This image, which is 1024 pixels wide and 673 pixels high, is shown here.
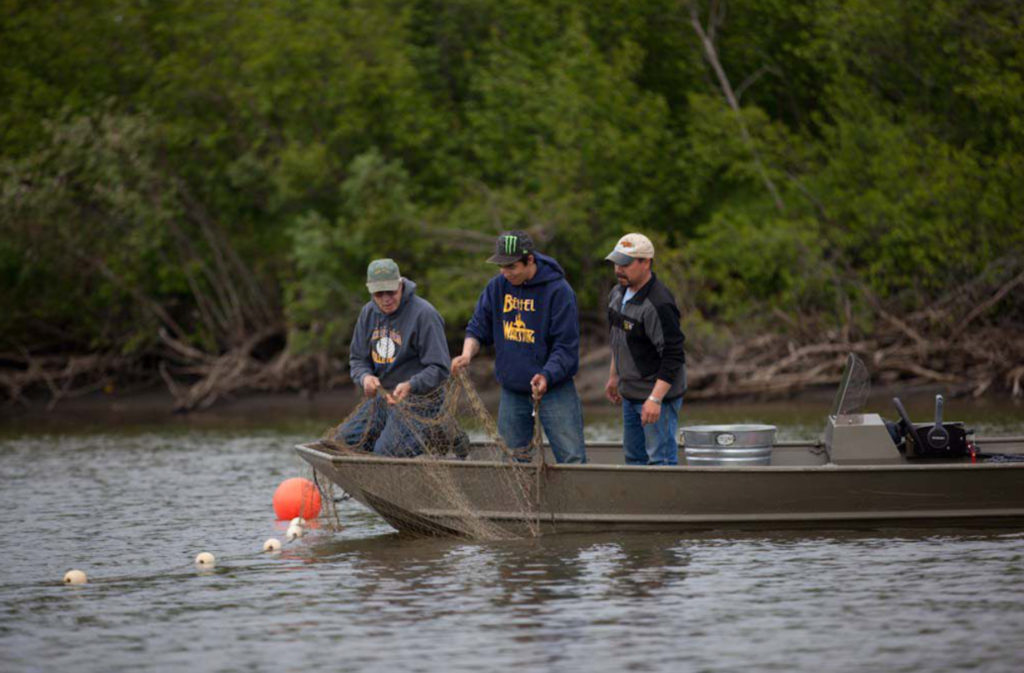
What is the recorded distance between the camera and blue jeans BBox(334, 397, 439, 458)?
10555 mm

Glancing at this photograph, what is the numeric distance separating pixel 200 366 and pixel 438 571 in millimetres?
21778

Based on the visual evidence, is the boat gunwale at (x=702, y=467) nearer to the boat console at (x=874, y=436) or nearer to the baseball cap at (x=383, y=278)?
the boat console at (x=874, y=436)

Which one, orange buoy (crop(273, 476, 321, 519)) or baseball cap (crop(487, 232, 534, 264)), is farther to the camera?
orange buoy (crop(273, 476, 321, 519))

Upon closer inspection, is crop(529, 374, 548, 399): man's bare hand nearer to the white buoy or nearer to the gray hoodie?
the gray hoodie

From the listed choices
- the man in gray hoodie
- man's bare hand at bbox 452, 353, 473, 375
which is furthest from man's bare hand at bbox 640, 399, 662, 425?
the man in gray hoodie

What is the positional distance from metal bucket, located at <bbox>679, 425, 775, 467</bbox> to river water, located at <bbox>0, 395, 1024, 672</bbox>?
57 centimetres

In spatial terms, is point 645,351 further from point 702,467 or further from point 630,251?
point 702,467

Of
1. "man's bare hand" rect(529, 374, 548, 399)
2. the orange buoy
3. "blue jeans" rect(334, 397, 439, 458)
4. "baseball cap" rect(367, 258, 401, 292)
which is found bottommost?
the orange buoy

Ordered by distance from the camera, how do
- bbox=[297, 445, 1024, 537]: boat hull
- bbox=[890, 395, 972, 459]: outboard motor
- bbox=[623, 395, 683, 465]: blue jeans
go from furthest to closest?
bbox=[890, 395, 972, 459]: outboard motor, bbox=[623, 395, 683, 465]: blue jeans, bbox=[297, 445, 1024, 537]: boat hull

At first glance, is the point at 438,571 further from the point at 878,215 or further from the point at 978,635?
the point at 878,215

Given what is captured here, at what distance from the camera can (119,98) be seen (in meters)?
34.0

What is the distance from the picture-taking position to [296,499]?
40.9 feet

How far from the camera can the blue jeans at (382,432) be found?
34.6 ft

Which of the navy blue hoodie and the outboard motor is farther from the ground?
the navy blue hoodie
